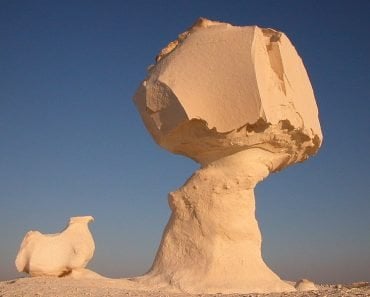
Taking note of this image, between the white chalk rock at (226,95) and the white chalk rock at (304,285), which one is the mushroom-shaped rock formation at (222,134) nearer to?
the white chalk rock at (226,95)

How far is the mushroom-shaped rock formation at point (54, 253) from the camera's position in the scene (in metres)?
10.1

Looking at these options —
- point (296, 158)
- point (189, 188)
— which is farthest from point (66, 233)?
point (296, 158)

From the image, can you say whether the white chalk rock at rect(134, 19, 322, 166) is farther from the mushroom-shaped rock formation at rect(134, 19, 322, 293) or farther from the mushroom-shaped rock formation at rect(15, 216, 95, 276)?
the mushroom-shaped rock formation at rect(15, 216, 95, 276)

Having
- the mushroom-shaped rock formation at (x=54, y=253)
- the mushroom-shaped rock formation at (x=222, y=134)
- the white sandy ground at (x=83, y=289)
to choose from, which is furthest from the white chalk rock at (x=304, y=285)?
the mushroom-shaped rock formation at (x=54, y=253)

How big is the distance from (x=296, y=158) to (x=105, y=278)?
4.64 meters

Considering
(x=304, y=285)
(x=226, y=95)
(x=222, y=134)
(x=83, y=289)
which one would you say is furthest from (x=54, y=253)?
(x=304, y=285)

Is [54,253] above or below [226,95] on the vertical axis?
below

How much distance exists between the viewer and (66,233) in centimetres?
1073

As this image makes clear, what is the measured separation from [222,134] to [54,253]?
4.02m

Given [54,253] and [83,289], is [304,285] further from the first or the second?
[54,253]

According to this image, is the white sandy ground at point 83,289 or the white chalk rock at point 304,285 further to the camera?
the white chalk rock at point 304,285

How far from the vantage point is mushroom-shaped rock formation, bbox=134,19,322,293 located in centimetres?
938

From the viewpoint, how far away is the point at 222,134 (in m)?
9.66

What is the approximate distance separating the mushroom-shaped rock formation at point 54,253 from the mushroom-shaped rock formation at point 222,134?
136 centimetres
